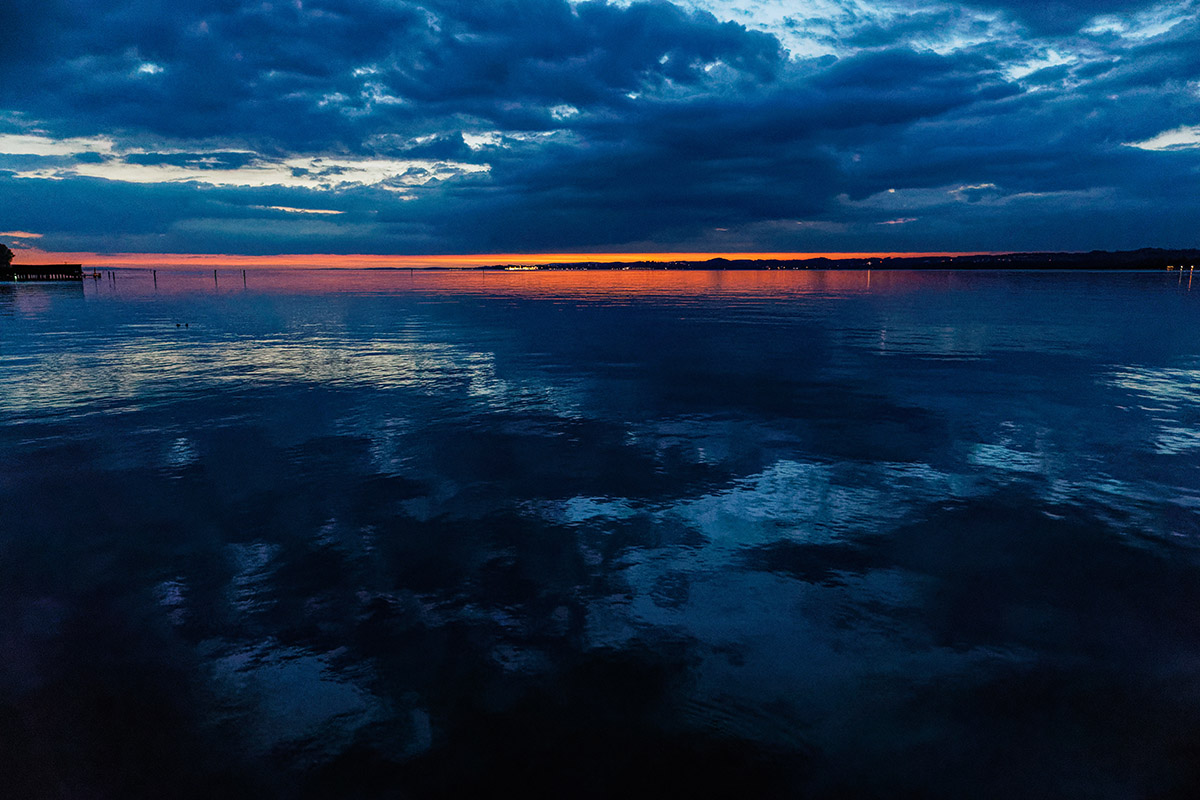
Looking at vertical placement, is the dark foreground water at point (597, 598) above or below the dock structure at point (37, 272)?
below

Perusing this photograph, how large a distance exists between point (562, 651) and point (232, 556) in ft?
19.7

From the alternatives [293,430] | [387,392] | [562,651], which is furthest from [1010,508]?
[387,392]

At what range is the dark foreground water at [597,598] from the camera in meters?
6.28

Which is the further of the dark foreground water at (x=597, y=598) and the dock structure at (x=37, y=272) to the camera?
the dock structure at (x=37, y=272)

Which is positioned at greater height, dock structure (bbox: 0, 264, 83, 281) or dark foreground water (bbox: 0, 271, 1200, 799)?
dock structure (bbox: 0, 264, 83, 281)

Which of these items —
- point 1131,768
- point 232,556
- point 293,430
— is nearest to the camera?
point 1131,768

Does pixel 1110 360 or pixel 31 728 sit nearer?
pixel 31 728

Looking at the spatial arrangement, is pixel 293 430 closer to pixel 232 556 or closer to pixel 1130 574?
pixel 232 556

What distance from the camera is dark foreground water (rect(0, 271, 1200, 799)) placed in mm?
6281

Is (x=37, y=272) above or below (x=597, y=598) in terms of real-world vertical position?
above

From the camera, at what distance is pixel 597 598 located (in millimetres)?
9039

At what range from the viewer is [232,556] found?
33.7ft

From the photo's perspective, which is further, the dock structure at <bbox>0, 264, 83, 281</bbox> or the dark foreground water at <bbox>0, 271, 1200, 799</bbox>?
the dock structure at <bbox>0, 264, 83, 281</bbox>

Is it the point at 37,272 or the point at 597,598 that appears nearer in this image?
the point at 597,598
